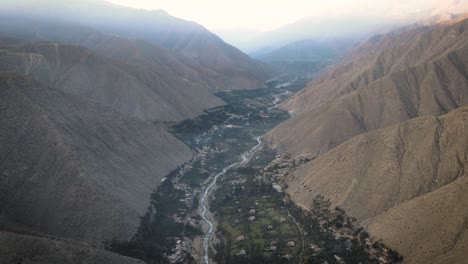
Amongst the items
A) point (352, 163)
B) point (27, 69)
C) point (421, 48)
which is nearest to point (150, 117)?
point (27, 69)

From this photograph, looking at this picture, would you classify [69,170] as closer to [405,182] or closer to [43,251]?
[43,251]

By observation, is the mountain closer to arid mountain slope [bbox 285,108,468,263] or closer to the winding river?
arid mountain slope [bbox 285,108,468,263]

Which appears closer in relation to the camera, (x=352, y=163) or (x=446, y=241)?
(x=446, y=241)

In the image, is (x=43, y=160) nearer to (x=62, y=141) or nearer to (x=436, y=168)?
(x=62, y=141)

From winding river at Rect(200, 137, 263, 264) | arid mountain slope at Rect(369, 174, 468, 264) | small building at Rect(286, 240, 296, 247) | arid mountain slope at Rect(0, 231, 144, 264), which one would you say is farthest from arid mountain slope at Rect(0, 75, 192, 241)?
arid mountain slope at Rect(369, 174, 468, 264)

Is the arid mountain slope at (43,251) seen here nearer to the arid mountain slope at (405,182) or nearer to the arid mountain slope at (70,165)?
the arid mountain slope at (70,165)

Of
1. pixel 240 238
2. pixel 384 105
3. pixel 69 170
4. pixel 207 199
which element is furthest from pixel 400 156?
pixel 69 170
